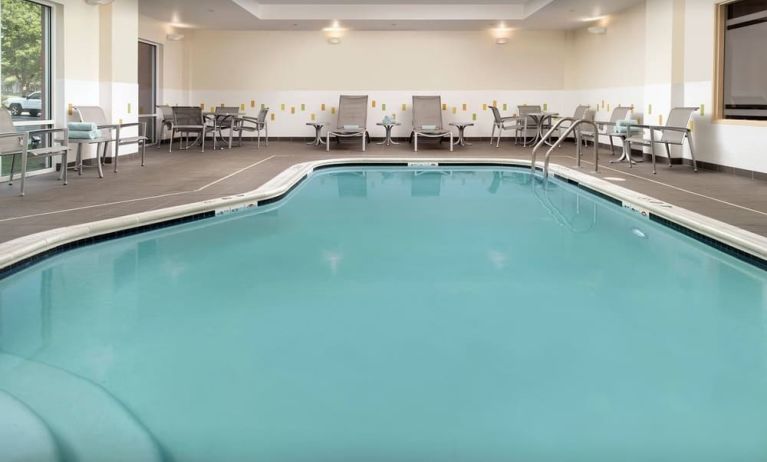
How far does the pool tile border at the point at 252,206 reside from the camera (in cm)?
410

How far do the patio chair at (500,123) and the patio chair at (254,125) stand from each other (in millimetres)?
4236

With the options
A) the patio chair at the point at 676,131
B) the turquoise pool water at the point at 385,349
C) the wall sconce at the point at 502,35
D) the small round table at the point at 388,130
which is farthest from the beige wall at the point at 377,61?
the turquoise pool water at the point at 385,349

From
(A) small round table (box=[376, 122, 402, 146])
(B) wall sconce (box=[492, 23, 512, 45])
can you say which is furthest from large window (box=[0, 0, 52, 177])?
(B) wall sconce (box=[492, 23, 512, 45])

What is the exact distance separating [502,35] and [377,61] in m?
2.51

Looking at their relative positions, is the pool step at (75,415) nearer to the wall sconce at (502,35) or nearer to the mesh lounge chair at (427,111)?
the mesh lounge chair at (427,111)

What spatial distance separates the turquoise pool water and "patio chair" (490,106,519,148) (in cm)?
846

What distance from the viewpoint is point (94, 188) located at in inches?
267

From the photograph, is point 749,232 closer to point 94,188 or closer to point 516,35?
point 94,188

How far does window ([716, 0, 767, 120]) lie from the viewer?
7941 mm

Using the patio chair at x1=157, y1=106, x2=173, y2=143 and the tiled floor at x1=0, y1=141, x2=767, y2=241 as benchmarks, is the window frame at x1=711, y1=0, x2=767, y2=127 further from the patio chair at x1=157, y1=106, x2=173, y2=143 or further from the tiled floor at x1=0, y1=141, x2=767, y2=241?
the patio chair at x1=157, y1=106, x2=173, y2=143

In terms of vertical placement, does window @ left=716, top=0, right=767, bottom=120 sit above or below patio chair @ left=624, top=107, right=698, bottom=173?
above

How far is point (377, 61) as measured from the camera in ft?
47.8

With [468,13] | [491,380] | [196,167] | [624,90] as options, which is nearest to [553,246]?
[491,380]

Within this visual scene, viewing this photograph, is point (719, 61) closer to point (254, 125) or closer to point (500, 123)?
point (500, 123)
